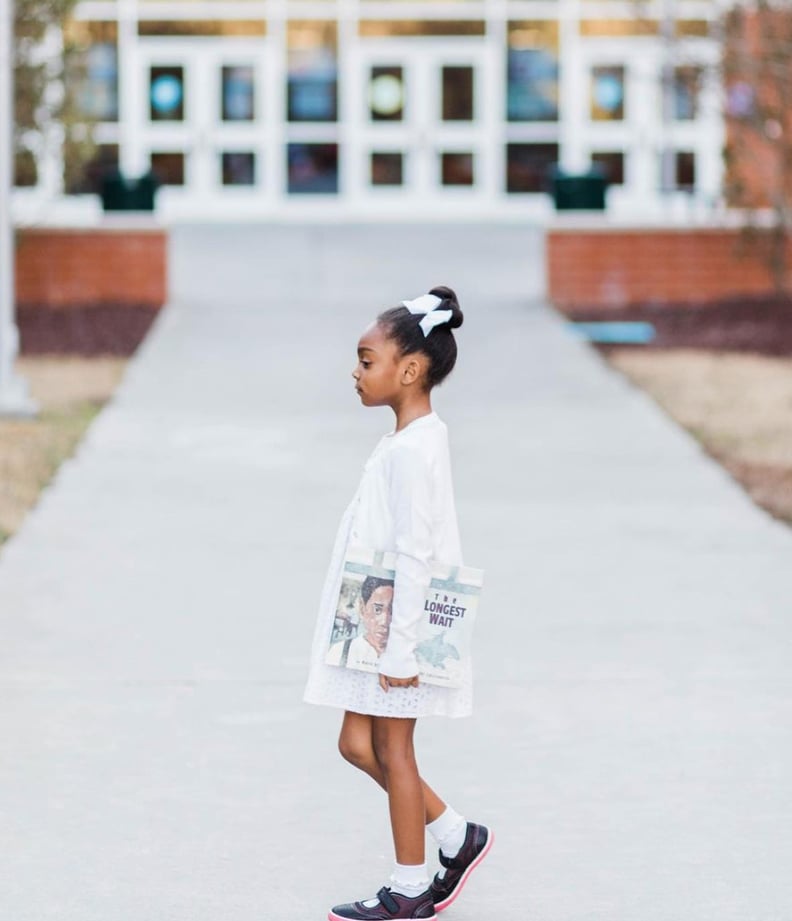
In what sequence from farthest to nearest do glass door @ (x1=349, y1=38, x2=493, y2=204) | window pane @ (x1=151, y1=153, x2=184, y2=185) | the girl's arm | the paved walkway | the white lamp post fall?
glass door @ (x1=349, y1=38, x2=493, y2=204) → window pane @ (x1=151, y1=153, x2=184, y2=185) → the white lamp post → the paved walkway → the girl's arm

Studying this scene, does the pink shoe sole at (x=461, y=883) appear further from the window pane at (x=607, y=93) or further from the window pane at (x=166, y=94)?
the window pane at (x=607, y=93)

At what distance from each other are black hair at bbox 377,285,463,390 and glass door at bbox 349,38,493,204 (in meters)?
29.3

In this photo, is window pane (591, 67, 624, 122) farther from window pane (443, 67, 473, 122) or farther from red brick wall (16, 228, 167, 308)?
red brick wall (16, 228, 167, 308)

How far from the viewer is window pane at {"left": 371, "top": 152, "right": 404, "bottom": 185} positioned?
3397 cm

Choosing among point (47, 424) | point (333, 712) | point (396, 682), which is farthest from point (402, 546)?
Result: point (47, 424)

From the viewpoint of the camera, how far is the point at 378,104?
34.0 metres

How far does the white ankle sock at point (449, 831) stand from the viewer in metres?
5.01

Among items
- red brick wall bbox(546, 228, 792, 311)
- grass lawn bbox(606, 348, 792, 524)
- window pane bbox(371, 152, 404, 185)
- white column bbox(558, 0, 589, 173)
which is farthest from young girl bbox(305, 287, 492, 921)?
white column bbox(558, 0, 589, 173)

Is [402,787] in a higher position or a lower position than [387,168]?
higher

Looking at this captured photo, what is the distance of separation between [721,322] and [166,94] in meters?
16.5

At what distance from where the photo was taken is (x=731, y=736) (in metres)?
6.55

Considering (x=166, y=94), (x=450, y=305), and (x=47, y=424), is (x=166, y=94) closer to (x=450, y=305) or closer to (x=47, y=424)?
(x=47, y=424)

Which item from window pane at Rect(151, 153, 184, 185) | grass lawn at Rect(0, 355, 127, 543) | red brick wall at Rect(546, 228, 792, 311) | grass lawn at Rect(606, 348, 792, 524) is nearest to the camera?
grass lawn at Rect(0, 355, 127, 543)

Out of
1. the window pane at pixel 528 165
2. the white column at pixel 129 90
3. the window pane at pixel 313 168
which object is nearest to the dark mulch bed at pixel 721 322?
the window pane at pixel 528 165
